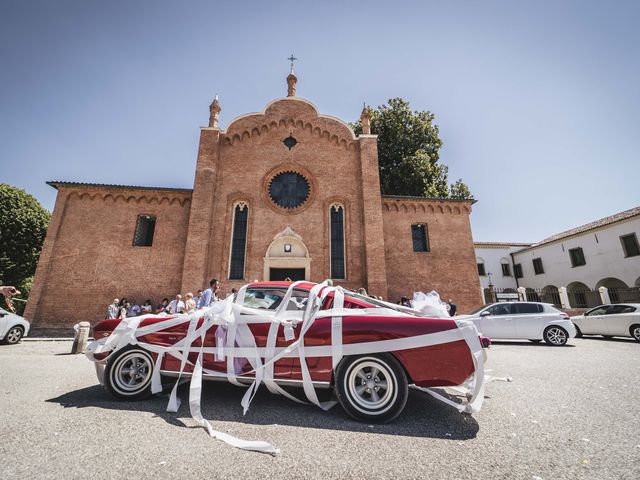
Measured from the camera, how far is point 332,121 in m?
15.6

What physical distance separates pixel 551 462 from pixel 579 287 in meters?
30.6

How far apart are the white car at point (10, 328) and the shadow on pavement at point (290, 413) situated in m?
9.14

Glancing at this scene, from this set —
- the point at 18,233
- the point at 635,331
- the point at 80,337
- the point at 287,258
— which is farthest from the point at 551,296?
the point at 18,233

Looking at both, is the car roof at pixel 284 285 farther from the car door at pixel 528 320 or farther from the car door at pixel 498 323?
the car door at pixel 528 320

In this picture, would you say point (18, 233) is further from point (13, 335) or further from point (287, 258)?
point (287, 258)

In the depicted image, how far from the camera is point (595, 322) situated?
36.3ft

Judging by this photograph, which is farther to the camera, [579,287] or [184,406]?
[579,287]

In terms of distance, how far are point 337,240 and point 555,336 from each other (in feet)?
29.5

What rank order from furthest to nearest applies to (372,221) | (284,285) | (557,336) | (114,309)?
(372,221) < (114,309) < (557,336) < (284,285)

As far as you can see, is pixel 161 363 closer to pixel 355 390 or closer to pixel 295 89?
pixel 355 390

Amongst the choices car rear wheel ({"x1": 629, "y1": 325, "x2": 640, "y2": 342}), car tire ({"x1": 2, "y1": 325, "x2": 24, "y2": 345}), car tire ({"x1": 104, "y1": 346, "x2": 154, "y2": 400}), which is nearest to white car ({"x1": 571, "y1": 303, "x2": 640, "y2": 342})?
car rear wheel ({"x1": 629, "y1": 325, "x2": 640, "y2": 342})

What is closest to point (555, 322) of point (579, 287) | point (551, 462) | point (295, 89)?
point (551, 462)

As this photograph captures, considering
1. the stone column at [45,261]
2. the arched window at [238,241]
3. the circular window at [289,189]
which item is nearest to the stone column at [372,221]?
the circular window at [289,189]

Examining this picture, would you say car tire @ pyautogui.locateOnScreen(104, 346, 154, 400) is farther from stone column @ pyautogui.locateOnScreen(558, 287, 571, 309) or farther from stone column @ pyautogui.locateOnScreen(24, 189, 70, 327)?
stone column @ pyautogui.locateOnScreen(558, 287, 571, 309)
